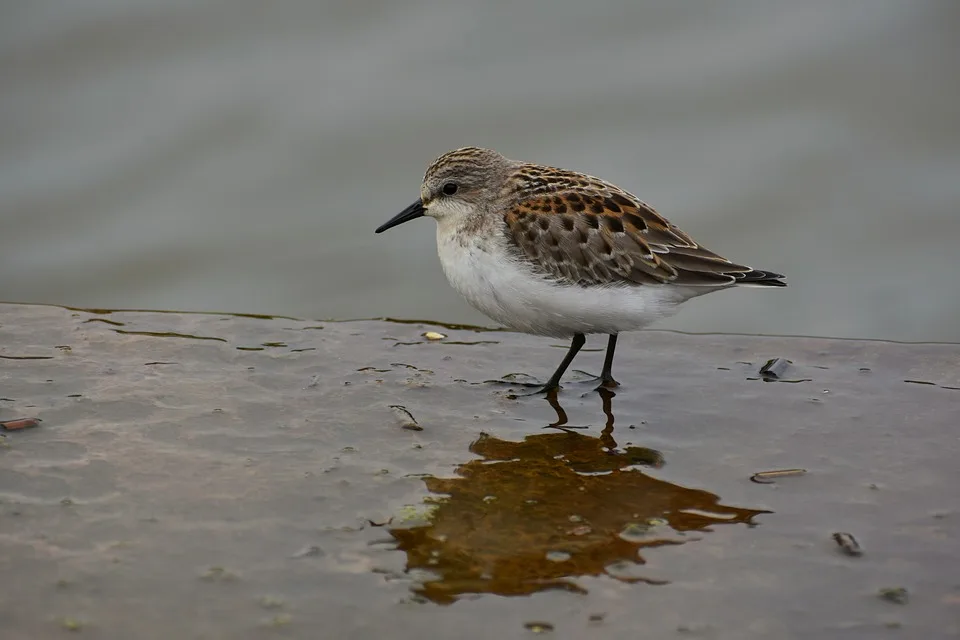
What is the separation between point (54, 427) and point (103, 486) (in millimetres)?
741

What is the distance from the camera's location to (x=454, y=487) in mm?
5191

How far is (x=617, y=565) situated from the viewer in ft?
14.8

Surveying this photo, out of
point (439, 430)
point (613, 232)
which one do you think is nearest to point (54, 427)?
point (439, 430)

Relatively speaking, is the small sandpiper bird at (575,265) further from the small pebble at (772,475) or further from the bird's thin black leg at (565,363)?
the small pebble at (772,475)

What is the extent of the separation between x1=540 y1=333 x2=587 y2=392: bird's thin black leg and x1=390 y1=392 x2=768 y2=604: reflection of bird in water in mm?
907

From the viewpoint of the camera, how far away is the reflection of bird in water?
4414 mm

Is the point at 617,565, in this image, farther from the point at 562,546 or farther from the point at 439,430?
the point at 439,430

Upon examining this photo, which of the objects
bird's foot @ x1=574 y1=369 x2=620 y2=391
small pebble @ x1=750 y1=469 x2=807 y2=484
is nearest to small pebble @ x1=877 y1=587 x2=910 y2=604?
small pebble @ x1=750 y1=469 x2=807 y2=484

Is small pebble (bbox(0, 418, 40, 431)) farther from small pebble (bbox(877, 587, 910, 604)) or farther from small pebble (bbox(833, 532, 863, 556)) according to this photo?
small pebble (bbox(877, 587, 910, 604))

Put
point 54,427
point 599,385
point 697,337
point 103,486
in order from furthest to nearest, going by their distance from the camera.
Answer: point 697,337, point 599,385, point 54,427, point 103,486

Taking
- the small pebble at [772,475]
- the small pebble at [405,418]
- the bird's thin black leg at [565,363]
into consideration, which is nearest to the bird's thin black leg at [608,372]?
the bird's thin black leg at [565,363]

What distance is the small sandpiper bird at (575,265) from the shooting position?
6848mm

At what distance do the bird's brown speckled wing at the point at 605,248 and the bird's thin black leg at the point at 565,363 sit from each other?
0.41 m

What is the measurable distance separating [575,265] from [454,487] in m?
2.21
